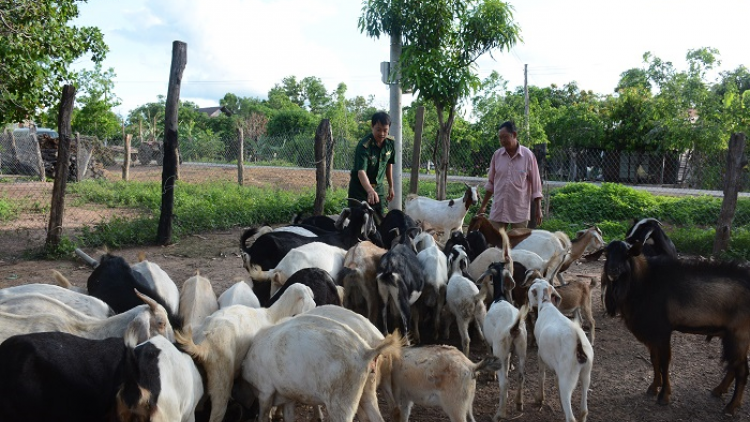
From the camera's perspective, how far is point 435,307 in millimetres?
5430

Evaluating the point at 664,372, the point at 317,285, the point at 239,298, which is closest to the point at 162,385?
the point at 239,298

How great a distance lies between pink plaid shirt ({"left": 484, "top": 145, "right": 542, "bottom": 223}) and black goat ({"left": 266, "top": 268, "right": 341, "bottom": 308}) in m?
2.76

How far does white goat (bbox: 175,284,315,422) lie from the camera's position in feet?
10.2

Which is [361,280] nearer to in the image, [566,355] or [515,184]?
[566,355]

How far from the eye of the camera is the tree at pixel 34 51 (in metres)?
6.82

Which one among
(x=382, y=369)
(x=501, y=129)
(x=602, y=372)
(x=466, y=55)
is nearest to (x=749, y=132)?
(x=466, y=55)

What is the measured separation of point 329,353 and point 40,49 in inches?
249

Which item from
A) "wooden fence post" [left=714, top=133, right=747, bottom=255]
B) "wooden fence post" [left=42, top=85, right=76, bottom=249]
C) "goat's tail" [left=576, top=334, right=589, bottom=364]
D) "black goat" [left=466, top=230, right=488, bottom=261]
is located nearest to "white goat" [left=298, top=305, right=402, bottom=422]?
"goat's tail" [left=576, top=334, right=589, bottom=364]

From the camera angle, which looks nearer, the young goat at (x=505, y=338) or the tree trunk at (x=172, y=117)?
the young goat at (x=505, y=338)

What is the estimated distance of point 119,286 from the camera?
441 cm

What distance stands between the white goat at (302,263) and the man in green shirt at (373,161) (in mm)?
1273

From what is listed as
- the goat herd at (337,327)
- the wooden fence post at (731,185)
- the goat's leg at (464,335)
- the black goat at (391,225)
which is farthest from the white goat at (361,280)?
the wooden fence post at (731,185)

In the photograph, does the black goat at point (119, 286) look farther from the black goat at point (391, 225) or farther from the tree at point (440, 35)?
the tree at point (440, 35)

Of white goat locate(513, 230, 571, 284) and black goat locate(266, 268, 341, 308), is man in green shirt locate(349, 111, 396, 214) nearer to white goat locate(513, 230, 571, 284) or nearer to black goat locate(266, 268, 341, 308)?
white goat locate(513, 230, 571, 284)
